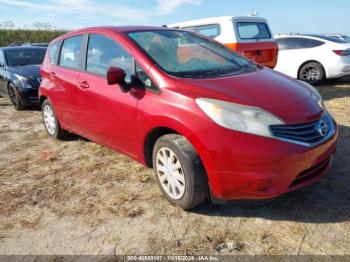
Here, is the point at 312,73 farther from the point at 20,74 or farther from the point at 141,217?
the point at 141,217

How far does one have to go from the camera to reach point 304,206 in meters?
3.34

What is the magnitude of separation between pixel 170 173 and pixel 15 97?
6.12 metres

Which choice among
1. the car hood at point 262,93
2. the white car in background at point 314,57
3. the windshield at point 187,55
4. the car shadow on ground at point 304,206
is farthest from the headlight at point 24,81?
the white car in background at point 314,57

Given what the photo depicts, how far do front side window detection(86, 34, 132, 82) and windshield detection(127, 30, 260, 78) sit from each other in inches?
7.6

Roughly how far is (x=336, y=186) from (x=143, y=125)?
6.38 feet

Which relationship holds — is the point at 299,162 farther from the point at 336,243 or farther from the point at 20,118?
the point at 20,118

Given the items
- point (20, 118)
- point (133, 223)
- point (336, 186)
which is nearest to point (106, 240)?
point (133, 223)

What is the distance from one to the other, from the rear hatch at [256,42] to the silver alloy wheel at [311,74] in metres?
1.93

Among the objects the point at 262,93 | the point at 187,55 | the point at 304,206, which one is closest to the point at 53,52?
the point at 187,55

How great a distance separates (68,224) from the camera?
3.27 m

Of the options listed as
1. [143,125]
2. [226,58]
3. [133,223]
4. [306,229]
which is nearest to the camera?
[306,229]

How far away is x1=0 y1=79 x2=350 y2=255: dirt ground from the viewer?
9.43ft

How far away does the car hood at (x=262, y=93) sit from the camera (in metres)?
3.01

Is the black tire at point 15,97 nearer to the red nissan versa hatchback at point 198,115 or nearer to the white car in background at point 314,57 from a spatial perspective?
the red nissan versa hatchback at point 198,115
